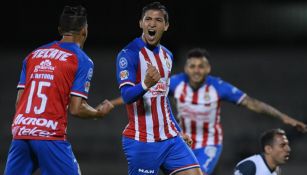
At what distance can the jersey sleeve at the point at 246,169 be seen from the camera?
6.66 m

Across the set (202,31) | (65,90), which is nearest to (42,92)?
(65,90)

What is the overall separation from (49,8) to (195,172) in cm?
962

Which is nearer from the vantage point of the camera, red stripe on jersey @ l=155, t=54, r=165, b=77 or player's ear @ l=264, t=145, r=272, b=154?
red stripe on jersey @ l=155, t=54, r=165, b=77

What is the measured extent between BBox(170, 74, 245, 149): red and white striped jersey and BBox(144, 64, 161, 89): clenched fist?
2.77 m

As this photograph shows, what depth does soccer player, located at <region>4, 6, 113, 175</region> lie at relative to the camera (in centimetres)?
506

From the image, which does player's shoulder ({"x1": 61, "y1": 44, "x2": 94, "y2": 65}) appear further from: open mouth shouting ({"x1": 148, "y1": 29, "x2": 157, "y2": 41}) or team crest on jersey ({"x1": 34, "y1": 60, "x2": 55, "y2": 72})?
open mouth shouting ({"x1": 148, "y1": 29, "x2": 157, "y2": 41})

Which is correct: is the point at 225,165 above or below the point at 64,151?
below

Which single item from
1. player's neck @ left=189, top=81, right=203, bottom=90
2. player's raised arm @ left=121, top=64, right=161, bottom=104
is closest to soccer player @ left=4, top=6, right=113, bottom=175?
player's raised arm @ left=121, top=64, right=161, bottom=104

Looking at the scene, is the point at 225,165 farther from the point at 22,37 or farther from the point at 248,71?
the point at 22,37

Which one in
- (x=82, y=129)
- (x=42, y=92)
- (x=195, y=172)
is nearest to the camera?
(x=42, y=92)

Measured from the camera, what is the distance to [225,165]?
13.4 metres

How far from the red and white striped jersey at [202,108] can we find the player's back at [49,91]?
300 centimetres

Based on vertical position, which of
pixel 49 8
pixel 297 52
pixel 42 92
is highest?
pixel 49 8

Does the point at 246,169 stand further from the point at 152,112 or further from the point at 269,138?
the point at 152,112
